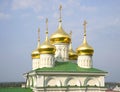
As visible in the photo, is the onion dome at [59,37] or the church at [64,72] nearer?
the church at [64,72]

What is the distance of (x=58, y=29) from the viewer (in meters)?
29.0

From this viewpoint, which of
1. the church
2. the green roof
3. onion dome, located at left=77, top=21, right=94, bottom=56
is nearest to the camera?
the church

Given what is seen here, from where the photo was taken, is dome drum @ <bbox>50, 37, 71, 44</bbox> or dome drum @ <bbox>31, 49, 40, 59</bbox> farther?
dome drum @ <bbox>31, 49, 40, 59</bbox>

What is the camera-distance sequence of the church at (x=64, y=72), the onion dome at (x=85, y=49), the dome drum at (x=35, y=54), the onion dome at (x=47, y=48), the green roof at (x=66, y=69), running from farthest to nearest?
1. the dome drum at (x=35, y=54)
2. the onion dome at (x=85, y=49)
3. the onion dome at (x=47, y=48)
4. the green roof at (x=66, y=69)
5. the church at (x=64, y=72)

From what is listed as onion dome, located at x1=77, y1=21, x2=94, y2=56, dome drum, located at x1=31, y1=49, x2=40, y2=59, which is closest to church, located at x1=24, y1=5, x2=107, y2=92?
onion dome, located at x1=77, y1=21, x2=94, y2=56

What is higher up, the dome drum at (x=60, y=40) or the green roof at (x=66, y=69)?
the dome drum at (x=60, y=40)

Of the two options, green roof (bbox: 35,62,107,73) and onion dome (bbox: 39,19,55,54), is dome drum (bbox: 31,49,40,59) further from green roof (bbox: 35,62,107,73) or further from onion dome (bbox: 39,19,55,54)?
onion dome (bbox: 39,19,55,54)

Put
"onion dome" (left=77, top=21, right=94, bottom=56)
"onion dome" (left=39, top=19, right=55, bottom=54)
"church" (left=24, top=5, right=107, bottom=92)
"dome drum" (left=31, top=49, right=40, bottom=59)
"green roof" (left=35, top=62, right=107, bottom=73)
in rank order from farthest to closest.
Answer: "dome drum" (left=31, top=49, right=40, bottom=59) < "onion dome" (left=77, top=21, right=94, bottom=56) < "onion dome" (left=39, top=19, right=55, bottom=54) < "green roof" (left=35, top=62, right=107, bottom=73) < "church" (left=24, top=5, right=107, bottom=92)

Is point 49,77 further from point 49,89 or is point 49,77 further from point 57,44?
point 57,44

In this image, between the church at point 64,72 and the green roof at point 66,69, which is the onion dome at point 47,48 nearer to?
the church at point 64,72

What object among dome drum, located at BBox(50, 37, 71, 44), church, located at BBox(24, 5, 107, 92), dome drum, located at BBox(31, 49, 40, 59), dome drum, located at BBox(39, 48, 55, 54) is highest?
dome drum, located at BBox(50, 37, 71, 44)

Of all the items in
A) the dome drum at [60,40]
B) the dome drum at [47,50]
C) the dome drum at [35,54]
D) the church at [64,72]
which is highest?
the dome drum at [60,40]

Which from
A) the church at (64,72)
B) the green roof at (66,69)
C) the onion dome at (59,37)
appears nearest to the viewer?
the church at (64,72)

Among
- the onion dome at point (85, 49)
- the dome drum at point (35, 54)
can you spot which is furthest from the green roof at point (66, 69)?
the dome drum at point (35, 54)
